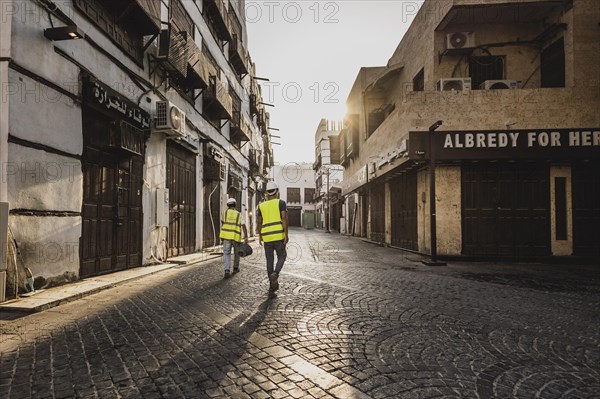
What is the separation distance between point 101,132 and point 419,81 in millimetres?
13149

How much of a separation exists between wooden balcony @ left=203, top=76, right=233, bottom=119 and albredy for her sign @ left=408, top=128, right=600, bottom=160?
26.5 ft

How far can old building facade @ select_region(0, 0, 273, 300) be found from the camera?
17.9 feet

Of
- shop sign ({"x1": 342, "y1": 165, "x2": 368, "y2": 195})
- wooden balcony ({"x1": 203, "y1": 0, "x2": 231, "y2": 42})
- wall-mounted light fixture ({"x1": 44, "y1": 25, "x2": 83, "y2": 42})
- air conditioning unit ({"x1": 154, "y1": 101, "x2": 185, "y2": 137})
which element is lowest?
shop sign ({"x1": 342, "y1": 165, "x2": 368, "y2": 195})

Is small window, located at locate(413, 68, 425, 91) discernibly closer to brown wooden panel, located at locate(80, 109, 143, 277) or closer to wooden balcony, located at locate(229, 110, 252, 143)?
wooden balcony, located at locate(229, 110, 252, 143)

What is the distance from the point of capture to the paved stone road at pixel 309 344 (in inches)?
104

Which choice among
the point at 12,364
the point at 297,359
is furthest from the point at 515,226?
the point at 12,364

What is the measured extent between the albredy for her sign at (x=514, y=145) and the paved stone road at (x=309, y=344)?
5.87m

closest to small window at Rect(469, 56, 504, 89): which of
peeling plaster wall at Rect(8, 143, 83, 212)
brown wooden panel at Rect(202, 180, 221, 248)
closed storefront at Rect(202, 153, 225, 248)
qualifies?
closed storefront at Rect(202, 153, 225, 248)

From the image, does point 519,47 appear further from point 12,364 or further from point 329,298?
point 12,364

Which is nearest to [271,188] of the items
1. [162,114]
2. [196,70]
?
[162,114]

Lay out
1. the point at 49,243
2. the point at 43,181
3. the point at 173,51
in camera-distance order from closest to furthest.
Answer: the point at 43,181, the point at 49,243, the point at 173,51

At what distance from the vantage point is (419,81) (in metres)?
15.9

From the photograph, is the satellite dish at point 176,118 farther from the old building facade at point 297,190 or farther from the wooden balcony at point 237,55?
the old building facade at point 297,190

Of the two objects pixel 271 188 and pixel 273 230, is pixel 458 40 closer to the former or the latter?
pixel 271 188
